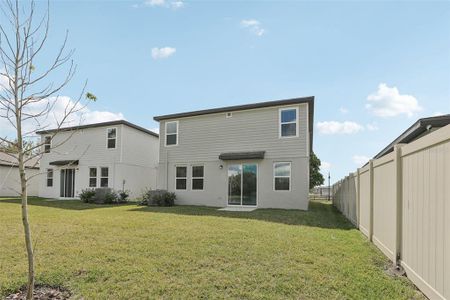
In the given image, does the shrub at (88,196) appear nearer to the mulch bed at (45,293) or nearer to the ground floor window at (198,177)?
the ground floor window at (198,177)

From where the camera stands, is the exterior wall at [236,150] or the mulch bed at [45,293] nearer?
the mulch bed at [45,293]

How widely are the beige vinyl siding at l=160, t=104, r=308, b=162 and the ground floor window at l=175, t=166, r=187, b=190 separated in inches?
21.5

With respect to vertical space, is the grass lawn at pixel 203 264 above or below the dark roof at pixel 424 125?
below

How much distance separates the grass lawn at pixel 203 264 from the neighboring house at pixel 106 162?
39.6 ft

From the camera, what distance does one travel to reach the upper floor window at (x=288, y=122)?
47.6 feet

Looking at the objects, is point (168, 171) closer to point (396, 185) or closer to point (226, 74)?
point (226, 74)

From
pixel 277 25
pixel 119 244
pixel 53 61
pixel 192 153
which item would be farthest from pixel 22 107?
pixel 192 153

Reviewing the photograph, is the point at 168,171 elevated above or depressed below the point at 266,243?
above

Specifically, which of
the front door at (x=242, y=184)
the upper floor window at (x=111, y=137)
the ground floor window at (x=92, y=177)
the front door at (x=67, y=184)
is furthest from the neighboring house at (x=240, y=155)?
the front door at (x=67, y=184)

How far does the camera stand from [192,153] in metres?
17.0

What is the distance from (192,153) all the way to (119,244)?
10.9 meters

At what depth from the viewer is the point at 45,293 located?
385 cm

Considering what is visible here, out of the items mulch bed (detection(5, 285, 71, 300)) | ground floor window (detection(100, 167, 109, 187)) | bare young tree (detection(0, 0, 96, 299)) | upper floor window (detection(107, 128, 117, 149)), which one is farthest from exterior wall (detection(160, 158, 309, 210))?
bare young tree (detection(0, 0, 96, 299))

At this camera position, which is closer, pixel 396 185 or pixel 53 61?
pixel 53 61
